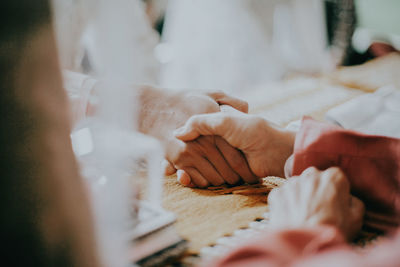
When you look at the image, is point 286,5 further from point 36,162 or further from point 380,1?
point 36,162

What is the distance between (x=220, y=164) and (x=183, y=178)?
0.09 metres

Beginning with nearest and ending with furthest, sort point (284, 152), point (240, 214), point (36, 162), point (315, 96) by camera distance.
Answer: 1. point (36, 162)
2. point (240, 214)
3. point (284, 152)
4. point (315, 96)

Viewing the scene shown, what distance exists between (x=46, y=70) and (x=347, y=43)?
2.51 m

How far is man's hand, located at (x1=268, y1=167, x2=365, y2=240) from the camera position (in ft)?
1.54

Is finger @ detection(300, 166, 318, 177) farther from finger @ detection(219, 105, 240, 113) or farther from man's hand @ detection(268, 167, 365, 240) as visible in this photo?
finger @ detection(219, 105, 240, 113)

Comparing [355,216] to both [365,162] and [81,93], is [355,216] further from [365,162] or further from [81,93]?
[81,93]

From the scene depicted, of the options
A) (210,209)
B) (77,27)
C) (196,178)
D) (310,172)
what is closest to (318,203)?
(310,172)

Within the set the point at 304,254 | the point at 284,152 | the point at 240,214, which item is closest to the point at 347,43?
the point at 284,152

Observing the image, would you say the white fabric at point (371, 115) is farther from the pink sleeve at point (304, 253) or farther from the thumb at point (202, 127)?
the pink sleeve at point (304, 253)

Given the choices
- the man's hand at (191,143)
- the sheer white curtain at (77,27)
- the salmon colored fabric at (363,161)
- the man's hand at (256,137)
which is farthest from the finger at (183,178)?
the sheer white curtain at (77,27)

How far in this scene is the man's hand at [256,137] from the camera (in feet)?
2.34

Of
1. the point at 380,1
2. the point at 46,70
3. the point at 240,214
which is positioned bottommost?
the point at 240,214

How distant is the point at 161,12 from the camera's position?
9.29 ft

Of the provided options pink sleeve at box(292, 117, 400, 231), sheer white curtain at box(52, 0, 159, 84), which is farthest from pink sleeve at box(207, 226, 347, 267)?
sheer white curtain at box(52, 0, 159, 84)
